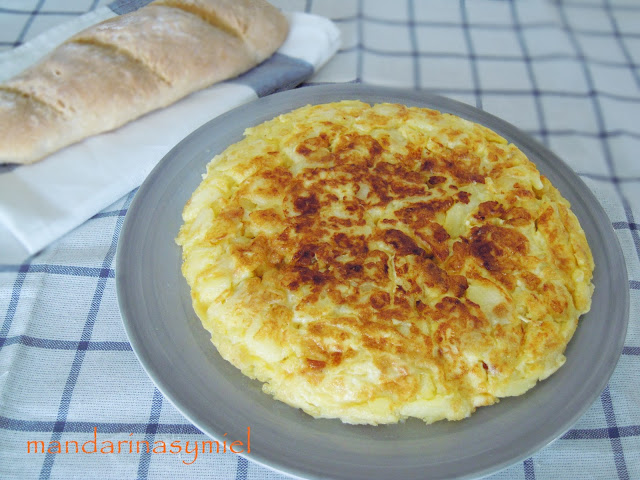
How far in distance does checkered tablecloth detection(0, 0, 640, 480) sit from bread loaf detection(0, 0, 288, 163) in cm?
46

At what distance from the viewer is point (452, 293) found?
1.92 m

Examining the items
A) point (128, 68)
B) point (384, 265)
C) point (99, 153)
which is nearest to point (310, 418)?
point (384, 265)

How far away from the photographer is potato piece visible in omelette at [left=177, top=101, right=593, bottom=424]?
1.76 m

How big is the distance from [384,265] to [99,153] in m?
1.69

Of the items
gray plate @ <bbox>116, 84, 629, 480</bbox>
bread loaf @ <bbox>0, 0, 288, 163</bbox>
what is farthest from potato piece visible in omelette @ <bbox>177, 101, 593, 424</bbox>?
bread loaf @ <bbox>0, 0, 288, 163</bbox>

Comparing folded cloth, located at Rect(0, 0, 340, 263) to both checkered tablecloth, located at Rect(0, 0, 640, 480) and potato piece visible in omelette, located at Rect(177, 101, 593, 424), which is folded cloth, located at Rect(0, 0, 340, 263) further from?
potato piece visible in omelette, located at Rect(177, 101, 593, 424)

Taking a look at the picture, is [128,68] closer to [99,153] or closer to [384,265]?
[99,153]

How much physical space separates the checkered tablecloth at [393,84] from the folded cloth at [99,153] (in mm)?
87

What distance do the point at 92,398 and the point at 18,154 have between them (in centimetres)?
130

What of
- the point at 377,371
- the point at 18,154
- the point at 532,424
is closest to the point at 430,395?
the point at 377,371

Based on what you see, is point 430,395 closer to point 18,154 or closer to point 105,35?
point 18,154

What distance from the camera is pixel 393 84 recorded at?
11.8 feet

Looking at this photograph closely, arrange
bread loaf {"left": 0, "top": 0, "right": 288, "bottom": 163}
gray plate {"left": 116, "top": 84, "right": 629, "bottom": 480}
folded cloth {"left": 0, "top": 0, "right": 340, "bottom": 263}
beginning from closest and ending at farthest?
gray plate {"left": 116, "top": 84, "right": 629, "bottom": 480} < folded cloth {"left": 0, "top": 0, "right": 340, "bottom": 263} < bread loaf {"left": 0, "top": 0, "right": 288, "bottom": 163}

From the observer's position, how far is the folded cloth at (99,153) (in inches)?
101
